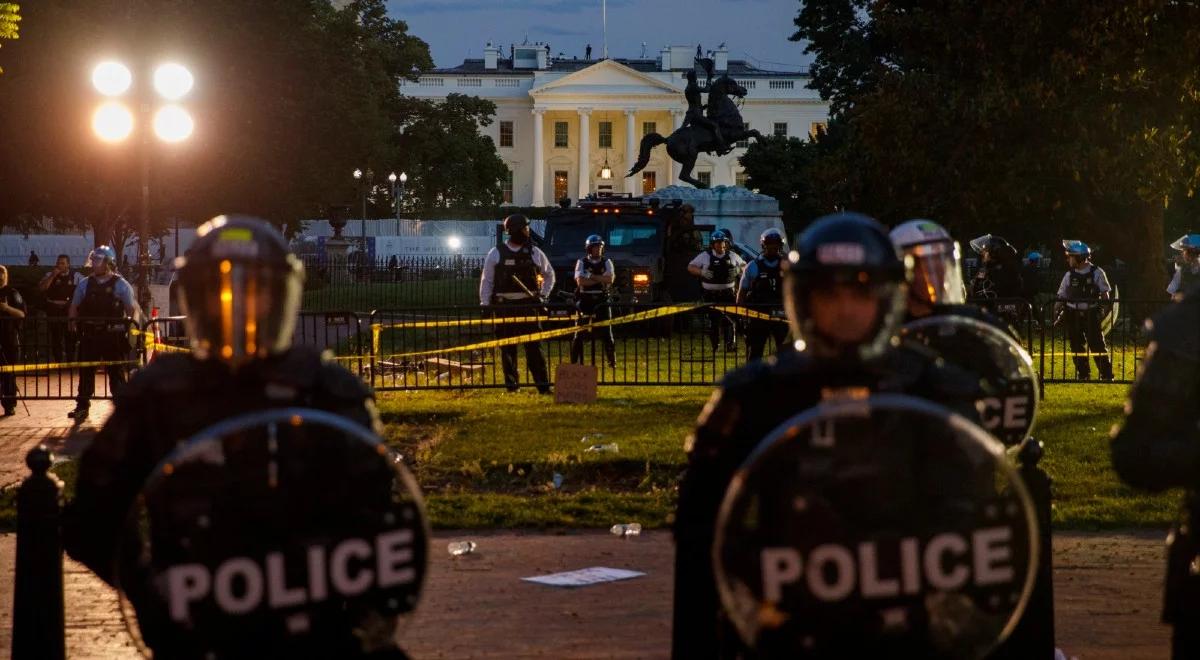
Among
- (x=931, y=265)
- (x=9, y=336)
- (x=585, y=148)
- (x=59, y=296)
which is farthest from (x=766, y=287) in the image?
(x=585, y=148)

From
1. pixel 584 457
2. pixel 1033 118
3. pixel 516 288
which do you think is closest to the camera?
pixel 584 457

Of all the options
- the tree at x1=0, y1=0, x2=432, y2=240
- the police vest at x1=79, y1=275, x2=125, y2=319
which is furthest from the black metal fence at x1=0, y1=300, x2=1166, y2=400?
the tree at x1=0, y1=0, x2=432, y2=240

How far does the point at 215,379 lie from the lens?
3.79 metres

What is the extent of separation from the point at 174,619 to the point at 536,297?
654 inches

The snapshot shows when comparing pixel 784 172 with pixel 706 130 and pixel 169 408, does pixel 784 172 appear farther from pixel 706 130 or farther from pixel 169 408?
pixel 169 408

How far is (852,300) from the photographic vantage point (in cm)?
361

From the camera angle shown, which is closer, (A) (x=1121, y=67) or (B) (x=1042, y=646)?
(B) (x=1042, y=646)

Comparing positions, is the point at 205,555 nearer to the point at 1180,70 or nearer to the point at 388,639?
the point at 388,639

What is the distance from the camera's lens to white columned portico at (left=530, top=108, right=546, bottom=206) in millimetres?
127688

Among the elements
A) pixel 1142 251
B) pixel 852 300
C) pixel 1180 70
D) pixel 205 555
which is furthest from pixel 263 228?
pixel 1142 251

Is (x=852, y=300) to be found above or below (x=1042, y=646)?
above

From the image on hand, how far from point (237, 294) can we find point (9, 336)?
645 inches

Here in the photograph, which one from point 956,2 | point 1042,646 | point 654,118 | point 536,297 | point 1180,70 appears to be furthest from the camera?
point 654,118

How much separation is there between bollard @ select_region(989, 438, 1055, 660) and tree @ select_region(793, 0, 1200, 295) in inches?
718
